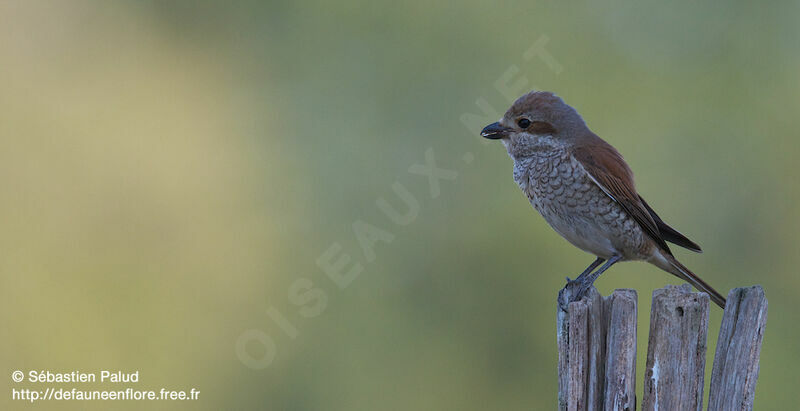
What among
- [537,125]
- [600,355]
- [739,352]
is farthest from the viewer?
[537,125]

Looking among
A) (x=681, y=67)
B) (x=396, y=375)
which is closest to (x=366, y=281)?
(x=396, y=375)

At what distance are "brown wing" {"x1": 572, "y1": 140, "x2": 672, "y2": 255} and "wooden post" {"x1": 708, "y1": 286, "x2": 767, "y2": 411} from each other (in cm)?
154

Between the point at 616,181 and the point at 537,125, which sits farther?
the point at 537,125

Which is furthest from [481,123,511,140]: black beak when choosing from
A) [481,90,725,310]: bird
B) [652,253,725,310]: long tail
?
[652,253,725,310]: long tail

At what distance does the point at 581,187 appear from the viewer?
15.1 ft

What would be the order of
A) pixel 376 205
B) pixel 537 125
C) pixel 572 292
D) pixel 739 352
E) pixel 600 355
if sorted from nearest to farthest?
pixel 739 352, pixel 600 355, pixel 572 292, pixel 537 125, pixel 376 205

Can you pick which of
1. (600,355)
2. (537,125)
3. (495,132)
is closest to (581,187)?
(537,125)

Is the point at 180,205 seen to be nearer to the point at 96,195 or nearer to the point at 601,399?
the point at 96,195

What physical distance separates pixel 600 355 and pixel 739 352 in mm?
478

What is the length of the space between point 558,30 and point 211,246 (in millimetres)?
3885

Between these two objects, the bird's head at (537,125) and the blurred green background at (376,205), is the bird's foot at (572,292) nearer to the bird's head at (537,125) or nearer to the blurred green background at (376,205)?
the bird's head at (537,125)

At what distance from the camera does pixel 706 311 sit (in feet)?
9.98

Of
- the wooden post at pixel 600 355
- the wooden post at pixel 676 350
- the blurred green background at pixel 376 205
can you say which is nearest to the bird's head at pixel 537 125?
the wooden post at pixel 600 355

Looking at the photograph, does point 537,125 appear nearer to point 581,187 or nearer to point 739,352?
point 581,187
